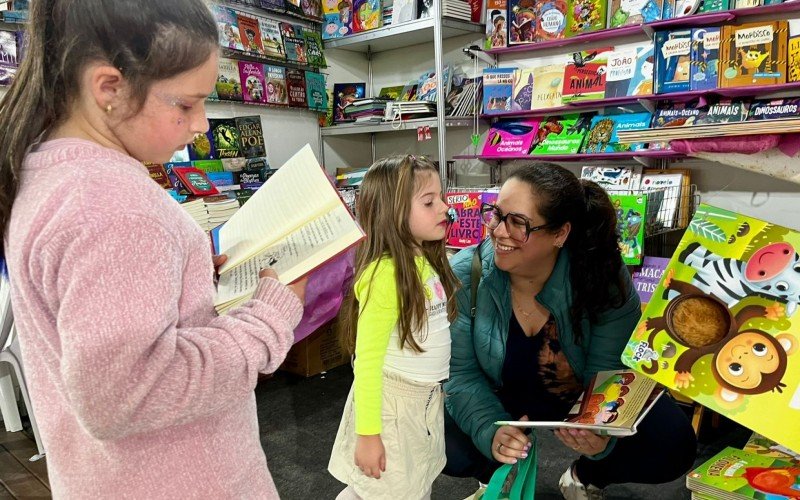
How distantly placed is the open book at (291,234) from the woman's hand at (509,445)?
0.83 meters

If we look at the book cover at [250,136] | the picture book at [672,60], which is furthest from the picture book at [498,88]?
the book cover at [250,136]

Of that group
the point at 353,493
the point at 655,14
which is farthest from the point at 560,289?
the point at 655,14

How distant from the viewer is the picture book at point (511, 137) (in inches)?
131

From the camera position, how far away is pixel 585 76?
3.09m

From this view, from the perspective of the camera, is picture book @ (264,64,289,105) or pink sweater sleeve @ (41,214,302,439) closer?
pink sweater sleeve @ (41,214,302,439)

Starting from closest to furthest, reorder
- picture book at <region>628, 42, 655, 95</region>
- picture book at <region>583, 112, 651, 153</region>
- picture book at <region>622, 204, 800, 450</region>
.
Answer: picture book at <region>622, 204, 800, 450</region> < picture book at <region>628, 42, 655, 95</region> < picture book at <region>583, 112, 651, 153</region>

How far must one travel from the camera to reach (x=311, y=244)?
2.56 ft

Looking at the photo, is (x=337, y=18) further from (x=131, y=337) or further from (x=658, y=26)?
(x=131, y=337)

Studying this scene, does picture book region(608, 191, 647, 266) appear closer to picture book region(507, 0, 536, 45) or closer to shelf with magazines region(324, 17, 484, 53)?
picture book region(507, 0, 536, 45)

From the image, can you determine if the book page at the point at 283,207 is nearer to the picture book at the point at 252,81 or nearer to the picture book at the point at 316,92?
the picture book at the point at 252,81

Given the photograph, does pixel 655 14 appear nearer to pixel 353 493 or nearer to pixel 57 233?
pixel 353 493

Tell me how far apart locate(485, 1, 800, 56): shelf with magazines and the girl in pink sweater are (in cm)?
262

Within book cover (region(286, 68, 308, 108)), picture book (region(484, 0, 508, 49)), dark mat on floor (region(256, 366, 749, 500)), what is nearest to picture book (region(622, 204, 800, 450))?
dark mat on floor (region(256, 366, 749, 500))

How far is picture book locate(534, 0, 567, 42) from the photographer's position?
3158 mm
